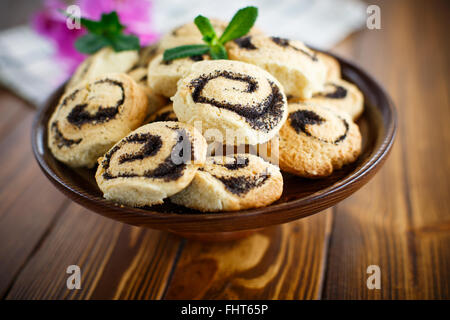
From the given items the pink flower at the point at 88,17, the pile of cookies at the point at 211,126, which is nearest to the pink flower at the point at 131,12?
the pink flower at the point at 88,17

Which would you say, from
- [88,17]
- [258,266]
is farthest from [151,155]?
[88,17]

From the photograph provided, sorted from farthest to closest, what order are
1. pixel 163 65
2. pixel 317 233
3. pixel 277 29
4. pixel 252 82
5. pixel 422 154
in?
pixel 277 29 → pixel 422 154 → pixel 317 233 → pixel 163 65 → pixel 252 82

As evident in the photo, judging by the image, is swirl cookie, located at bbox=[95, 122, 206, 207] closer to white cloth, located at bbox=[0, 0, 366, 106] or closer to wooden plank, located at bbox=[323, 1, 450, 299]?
wooden plank, located at bbox=[323, 1, 450, 299]

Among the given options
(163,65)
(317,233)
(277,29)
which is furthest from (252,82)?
(277,29)

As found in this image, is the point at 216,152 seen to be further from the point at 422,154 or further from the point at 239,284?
the point at 422,154
